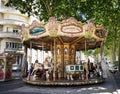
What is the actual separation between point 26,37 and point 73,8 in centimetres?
1004

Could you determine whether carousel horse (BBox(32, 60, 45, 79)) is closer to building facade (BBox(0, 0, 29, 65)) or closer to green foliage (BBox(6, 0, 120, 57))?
green foliage (BBox(6, 0, 120, 57))

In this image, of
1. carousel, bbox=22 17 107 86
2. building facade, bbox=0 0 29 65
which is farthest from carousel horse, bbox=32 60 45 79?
building facade, bbox=0 0 29 65

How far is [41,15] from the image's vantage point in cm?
2920

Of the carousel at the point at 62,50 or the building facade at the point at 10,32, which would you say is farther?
the building facade at the point at 10,32

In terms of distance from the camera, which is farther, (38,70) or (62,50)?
(62,50)

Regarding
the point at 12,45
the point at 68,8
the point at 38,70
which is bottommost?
the point at 38,70

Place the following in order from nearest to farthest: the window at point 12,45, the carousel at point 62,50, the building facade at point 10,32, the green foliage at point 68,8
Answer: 1. the carousel at point 62,50
2. the green foliage at point 68,8
3. the building facade at point 10,32
4. the window at point 12,45

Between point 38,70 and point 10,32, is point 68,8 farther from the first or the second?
point 10,32

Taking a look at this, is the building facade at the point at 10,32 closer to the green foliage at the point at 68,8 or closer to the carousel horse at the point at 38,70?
the green foliage at the point at 68,8

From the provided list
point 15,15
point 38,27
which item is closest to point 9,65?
point 38,27

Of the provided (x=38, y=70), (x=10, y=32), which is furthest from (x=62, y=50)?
(x=10, y=32)

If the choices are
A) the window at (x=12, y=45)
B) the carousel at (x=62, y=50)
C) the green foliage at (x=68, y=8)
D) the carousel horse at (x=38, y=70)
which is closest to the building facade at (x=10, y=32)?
the window at (x=12, y=45)

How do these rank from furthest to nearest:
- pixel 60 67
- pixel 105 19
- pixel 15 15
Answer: pixel 15 15, pixel 105 19, pixel 60 67

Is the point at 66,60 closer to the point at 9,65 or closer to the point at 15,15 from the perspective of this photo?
the point at 9,65
